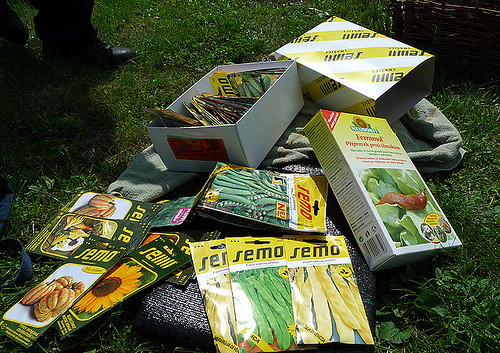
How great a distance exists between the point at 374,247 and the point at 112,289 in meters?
0.94

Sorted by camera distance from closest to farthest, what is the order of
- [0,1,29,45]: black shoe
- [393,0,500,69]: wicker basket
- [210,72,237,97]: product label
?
[210,72,237,97]: product label < [393,0,500,69]: wicker basket < [0,1,29,45]: black shoe

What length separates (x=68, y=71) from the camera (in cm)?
257

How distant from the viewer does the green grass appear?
1.26m

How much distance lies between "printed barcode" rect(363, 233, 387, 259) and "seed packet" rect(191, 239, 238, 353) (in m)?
0.52

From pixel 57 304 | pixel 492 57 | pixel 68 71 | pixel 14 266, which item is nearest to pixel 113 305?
pixel 57 304

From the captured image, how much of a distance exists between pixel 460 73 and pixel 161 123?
1.90 m

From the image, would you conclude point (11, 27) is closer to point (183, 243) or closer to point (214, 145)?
point (214, 145)

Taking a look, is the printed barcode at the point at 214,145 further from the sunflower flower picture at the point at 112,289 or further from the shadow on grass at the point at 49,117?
the shadow on grass at the point at 49,117

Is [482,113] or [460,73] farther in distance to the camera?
[460,73]

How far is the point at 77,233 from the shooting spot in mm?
1496

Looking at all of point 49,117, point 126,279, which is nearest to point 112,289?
point 126,279

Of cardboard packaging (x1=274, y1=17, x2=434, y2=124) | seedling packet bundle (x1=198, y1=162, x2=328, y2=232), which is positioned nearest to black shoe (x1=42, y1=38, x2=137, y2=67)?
cardboard packaging (x1=274, y1=17, x2=434, y2=124)

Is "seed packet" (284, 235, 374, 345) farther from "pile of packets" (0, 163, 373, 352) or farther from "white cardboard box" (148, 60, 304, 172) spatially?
"white cardboard box" (148, 60, 304, 172)

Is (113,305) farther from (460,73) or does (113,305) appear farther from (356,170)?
(460,73)
